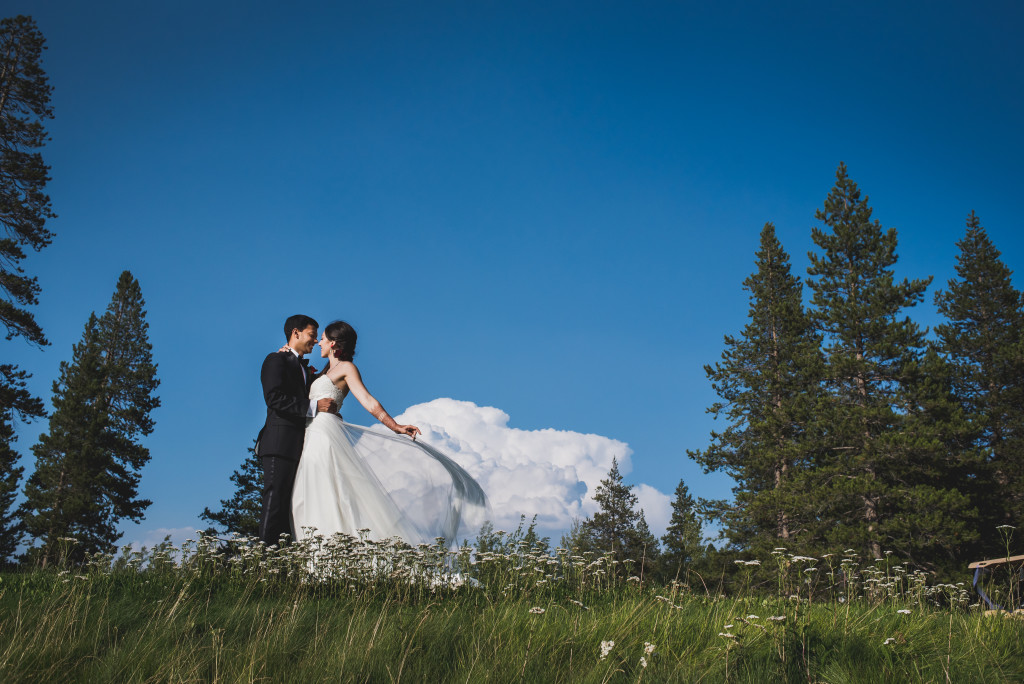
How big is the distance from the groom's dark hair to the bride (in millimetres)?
373

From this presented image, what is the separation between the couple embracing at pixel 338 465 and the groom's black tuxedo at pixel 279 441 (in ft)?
0.04

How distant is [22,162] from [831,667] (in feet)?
77.9

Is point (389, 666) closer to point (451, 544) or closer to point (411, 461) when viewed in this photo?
point (451, 544)

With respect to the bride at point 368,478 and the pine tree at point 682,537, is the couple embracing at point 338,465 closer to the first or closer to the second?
the bride at point 368,478

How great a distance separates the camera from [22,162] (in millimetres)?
18969

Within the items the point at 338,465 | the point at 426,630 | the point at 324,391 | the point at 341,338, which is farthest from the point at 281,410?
the point at 426,630

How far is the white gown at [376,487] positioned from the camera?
681 cm

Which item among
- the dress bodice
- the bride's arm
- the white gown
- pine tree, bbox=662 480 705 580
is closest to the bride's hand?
the bride's arm

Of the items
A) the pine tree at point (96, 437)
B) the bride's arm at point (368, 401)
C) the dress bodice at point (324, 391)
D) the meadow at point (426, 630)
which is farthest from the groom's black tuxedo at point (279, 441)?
the pine tree at point (96, 437)

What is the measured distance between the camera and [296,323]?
7246 mm

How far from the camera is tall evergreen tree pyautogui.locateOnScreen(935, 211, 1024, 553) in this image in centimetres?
2538

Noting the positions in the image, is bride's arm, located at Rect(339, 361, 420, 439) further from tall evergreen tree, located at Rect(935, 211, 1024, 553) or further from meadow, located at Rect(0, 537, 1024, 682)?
tall evergreen tree, located at Rect(935, 211, 1024, 553)

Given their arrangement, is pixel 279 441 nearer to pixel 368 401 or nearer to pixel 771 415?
pixel 368 401

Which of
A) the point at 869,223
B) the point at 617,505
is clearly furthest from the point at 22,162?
the point at 617,505
